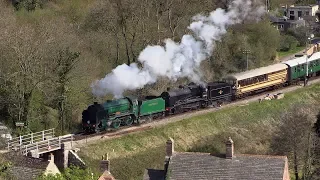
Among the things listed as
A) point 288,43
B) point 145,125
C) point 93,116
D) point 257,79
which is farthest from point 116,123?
point 288,43

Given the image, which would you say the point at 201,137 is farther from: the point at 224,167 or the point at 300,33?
A: the point at 300,33

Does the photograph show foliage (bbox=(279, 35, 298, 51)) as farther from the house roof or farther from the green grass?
the house roof

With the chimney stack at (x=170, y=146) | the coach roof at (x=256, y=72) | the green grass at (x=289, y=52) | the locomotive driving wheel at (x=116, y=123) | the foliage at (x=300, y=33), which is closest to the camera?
the chimney stack at (x=170, y=146)

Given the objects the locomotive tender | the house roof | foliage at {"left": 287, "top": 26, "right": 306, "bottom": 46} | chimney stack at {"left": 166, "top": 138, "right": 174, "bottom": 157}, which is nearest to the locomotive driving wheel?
the locomotive tender

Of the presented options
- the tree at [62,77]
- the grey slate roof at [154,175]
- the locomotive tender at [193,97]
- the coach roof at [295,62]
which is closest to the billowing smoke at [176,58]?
the locomotive tender at [193,97]

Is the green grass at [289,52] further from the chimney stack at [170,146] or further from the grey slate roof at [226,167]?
the grey slate roof at [226,167]

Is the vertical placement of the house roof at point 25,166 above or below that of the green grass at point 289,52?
below

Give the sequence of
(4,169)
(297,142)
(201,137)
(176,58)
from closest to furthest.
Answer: (4,169), (297,142), (201,137), (176,58)
